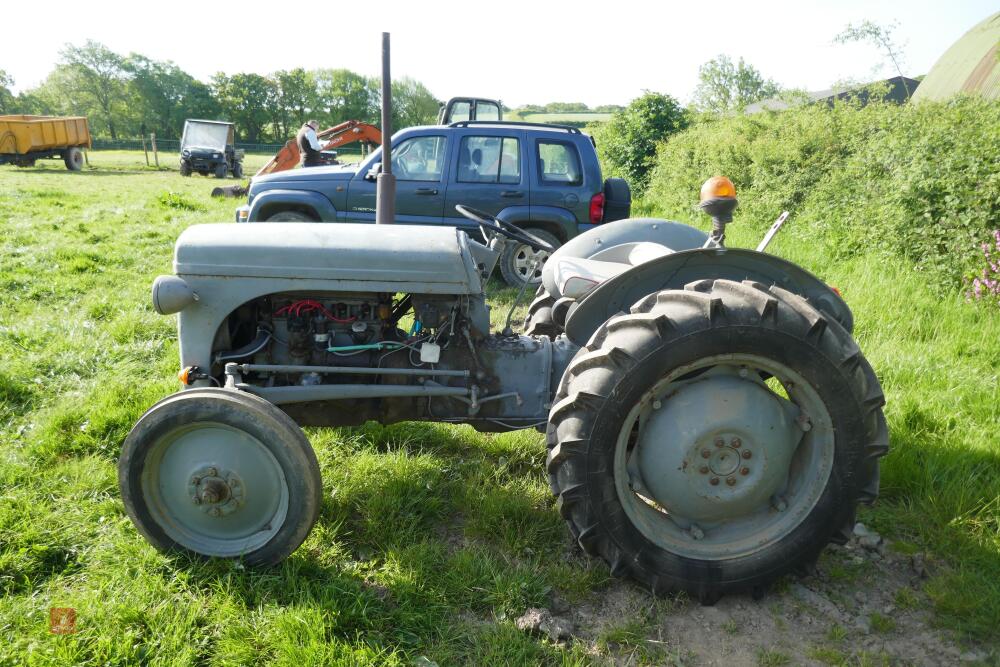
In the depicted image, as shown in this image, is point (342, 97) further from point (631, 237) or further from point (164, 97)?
point (631, 237)

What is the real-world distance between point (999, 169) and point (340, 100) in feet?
225

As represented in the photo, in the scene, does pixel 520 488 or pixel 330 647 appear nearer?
pixel 330 647

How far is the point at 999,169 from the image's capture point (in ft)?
15.7

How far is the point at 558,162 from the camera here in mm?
7332

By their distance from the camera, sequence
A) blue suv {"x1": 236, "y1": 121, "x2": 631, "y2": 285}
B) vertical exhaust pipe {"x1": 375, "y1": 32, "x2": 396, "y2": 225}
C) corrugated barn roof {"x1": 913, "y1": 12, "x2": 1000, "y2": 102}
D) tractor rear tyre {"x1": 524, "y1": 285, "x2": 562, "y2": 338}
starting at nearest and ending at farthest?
vertical exhaust pipe {"x1": 375, "y1": 32, "x2": 396, "y2": 225} < tractor rear tyre {"x1": 524, "y1": 285, "x2": 562, "y2": 338} < blue suv {"x1": 236, "y1": 121, "x2": 631, "y2": 285} < corrugated barn roof {"x1": 913, "y1": 12, "x2": 1000, "y2": 102}

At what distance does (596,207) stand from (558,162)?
27.1 inches

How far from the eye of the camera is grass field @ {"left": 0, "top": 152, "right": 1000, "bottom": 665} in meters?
2.11

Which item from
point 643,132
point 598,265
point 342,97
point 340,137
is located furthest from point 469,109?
point 342,97

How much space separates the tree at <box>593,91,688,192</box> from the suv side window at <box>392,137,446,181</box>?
8.64 metres

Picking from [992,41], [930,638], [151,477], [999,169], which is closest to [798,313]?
[930,638]

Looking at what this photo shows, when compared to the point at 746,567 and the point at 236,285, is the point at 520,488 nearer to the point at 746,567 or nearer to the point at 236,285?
the point at 746,567

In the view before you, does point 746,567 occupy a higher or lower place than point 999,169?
lower

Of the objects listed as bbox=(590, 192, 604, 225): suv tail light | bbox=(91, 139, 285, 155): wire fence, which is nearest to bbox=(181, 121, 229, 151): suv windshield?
bbox=(91, 139, 285, 155): wire fence

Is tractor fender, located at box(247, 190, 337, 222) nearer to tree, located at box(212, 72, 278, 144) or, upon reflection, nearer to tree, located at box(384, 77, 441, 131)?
tree, located at box(384, 77, 441, 131)
